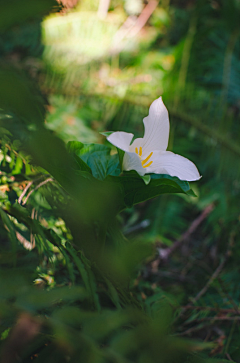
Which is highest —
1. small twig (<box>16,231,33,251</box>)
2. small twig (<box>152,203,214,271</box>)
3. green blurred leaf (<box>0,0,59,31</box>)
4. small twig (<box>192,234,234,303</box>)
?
green blurred leaf (<box>0,0,59,31</box>)

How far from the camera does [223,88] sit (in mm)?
1288

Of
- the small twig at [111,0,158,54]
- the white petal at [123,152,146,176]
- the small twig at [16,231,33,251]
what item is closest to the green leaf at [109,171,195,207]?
the white petal at [123,152,146,176]

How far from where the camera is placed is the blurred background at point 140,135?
0.22 metres

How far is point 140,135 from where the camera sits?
1146 millimetres

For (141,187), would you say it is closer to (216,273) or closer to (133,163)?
(133,163)

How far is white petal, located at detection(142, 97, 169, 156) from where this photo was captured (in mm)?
355

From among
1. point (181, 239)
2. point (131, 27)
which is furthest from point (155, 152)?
point (131, 27)

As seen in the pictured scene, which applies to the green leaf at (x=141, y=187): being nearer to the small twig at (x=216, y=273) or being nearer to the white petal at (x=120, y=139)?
the white petal at (x=120, y=139)

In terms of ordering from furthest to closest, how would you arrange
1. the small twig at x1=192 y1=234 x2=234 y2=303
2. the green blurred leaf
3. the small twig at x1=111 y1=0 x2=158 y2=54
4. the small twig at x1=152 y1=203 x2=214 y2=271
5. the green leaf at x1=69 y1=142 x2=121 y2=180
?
the small twig at x1=111 y1=0 x2=158 y2=54 → the small twig at x1=152 y1=203 x2=214 y2=271 → the small twig at x1=192 y1=234 x2=234 y2=303 → the green leaf at x1=69 y1=142 x2=121 y2=180 → the green blurred leaf

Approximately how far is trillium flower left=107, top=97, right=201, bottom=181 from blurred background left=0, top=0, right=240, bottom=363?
0.09 metres

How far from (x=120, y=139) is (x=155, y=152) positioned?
2.4 inches

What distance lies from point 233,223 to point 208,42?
111cm

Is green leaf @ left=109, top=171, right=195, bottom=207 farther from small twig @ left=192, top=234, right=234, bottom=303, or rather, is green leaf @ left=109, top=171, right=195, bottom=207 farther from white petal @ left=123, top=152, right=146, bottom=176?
small twig @ left=192, top=234, right=234, bottom=303

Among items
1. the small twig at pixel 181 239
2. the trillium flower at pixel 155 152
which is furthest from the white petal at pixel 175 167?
the small twig at pixel 181 239
